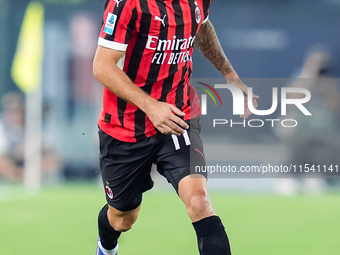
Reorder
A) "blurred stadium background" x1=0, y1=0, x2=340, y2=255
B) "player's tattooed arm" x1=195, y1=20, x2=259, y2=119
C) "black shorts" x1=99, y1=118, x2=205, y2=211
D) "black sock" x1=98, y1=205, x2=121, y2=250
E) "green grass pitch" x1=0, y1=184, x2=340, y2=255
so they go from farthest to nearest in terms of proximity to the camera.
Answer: "blurred stadium background" x1=0, y1=0, x2=340, y2=255
"green grass pitch" x1=0, y1=184, x2=340, y2=255
"black sock" x1=98, y1=205, x2=121, y2=250
"player's tattooed arm" x1=195, y1=20, x2=259, y2=119
"black shorts" x1=99, y1=118, x2=205, y2=211

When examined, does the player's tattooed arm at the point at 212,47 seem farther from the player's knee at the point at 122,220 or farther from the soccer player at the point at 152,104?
the player's knee at the point at 122,220

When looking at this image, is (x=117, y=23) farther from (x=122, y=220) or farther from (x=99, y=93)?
(x=99, y=93)

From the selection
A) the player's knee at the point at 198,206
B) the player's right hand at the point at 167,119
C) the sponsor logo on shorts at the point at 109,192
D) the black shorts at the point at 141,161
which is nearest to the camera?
the player's right hand at the point at 167,119

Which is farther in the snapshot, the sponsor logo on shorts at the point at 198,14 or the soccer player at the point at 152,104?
the sponsor logo on shorts at the point at 198,14

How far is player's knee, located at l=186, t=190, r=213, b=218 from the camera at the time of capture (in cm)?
396

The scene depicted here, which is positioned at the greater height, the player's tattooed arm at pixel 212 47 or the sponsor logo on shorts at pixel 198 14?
the sponsor logo on shorts at pixel 198 14

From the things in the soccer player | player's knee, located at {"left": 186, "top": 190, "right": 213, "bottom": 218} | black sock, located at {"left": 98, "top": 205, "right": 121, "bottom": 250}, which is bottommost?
black sock, located at {"left": 98, "top": 205, "right": 121, "bottom": 250}

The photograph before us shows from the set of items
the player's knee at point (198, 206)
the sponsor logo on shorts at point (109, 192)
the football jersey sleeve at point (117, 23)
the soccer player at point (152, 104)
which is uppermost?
the football jersey sleeve at point (117, 23)

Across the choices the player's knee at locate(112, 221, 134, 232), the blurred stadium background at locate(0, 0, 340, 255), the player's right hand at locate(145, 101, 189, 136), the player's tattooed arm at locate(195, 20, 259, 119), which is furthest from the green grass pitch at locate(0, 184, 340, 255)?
the player's right hand at locate(145, 101, 189, 136)

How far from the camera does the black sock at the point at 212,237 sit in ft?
12.6

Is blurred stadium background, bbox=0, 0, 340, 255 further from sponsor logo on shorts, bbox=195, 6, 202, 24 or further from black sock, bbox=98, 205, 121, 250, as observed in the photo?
sponsor logo on shorts, bbox=195, 6, 202, 24

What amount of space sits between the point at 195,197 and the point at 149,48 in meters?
0.94

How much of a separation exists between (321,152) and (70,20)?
419 centimetres

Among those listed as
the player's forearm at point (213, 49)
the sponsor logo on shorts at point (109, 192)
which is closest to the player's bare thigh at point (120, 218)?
the sponsor logo on shorts at point (109, 192)
